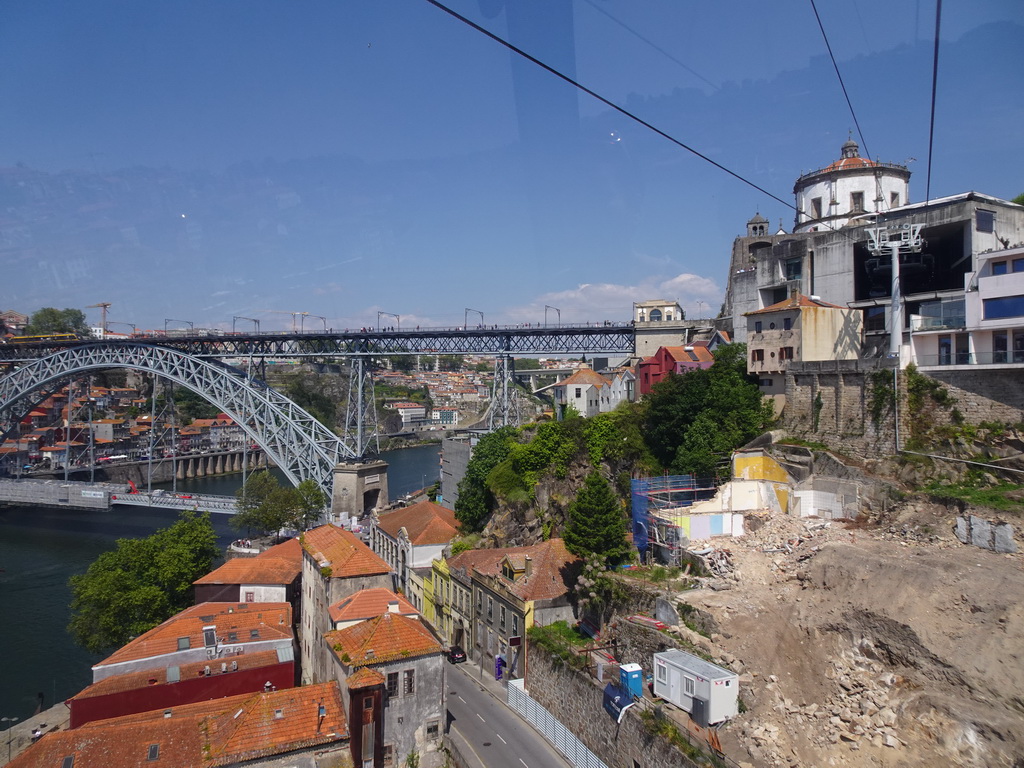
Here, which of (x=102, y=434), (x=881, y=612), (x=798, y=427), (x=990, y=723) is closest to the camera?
(x=990, y=723)

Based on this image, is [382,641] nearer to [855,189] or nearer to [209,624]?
[209,624]

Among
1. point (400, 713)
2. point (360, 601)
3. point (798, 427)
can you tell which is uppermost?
point (798, 427)

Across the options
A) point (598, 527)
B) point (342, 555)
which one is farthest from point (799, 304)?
point (342, 555)

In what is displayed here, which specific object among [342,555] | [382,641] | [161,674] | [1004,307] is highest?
[1004,307]

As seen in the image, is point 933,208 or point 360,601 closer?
point 360,601

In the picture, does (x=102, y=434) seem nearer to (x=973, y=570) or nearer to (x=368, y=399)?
(x=368, y=399)

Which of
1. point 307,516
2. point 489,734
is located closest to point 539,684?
point 489,734
